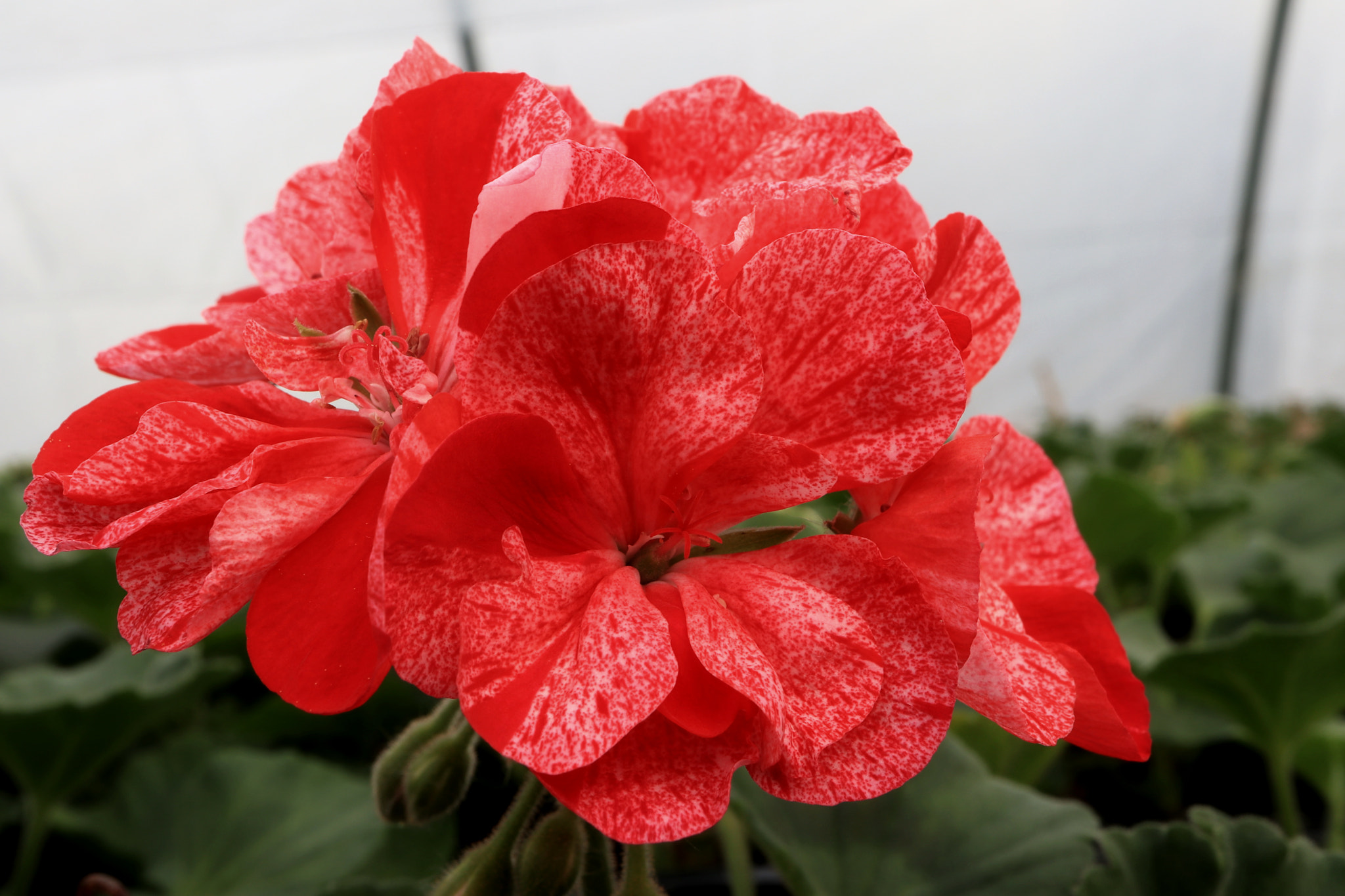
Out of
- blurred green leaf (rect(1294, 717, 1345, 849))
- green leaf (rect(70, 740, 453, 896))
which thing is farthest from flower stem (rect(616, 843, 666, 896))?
blurred green leaf (rect(1294, 717, 1345, 849))

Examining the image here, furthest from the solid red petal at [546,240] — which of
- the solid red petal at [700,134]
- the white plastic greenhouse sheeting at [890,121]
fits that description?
the white plastic greenhouse sheeting at [890,121]

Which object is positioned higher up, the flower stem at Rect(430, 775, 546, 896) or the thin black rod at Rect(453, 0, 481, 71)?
the thin black rod at Rect(453, 0, 481, 71)

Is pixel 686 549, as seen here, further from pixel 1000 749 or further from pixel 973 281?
pixel 1000 749

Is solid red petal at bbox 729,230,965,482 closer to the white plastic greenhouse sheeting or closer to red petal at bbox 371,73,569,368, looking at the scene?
red petal at bbox 371,73,569,368

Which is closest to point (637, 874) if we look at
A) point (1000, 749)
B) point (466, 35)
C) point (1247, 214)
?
point (1000, 749)

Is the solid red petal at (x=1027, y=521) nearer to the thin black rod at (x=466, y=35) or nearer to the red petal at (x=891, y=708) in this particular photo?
the red petal at (x=891, y=708)

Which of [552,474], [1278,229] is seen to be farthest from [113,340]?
[1278,229]
